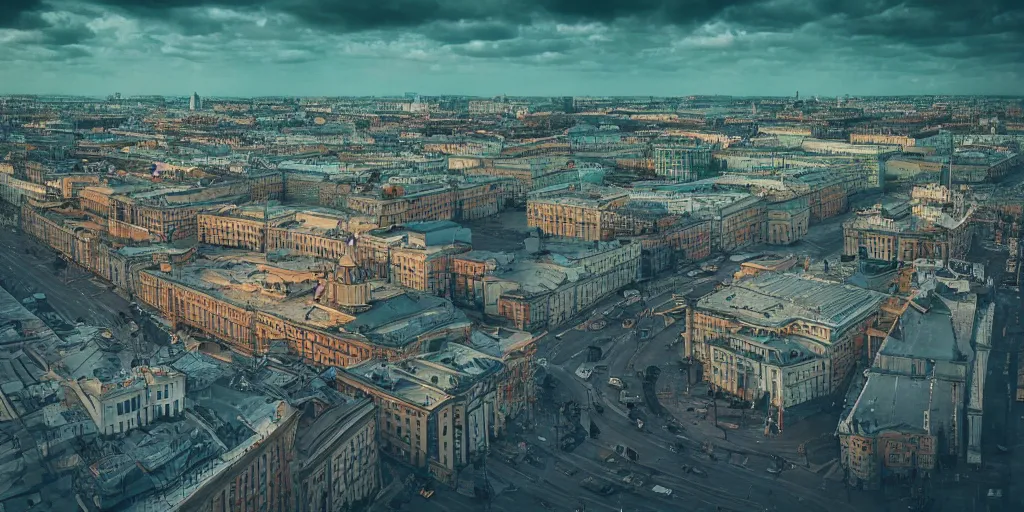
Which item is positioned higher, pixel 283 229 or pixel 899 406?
pixel 283 229

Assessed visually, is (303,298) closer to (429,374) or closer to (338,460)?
(429,374)

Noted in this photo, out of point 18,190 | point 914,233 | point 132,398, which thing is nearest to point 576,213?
point 914,233

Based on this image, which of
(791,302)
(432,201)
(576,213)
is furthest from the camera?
(432,201)

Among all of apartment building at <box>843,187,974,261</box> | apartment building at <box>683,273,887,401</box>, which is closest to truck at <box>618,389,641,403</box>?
apartment building at <box>683,273,887,401</box>

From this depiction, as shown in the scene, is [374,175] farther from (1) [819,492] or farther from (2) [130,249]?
(1) [819,492]

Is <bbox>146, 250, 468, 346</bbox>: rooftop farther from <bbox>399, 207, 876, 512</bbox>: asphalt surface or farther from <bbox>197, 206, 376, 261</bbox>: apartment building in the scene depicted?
<bbox>399, 207, 876, 512</bbox>: asphalt surface

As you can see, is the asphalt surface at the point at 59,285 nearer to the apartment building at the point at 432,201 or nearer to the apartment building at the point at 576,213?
the apartment building at the point at 432,201

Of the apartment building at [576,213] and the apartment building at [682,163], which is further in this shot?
the apartment building at [682,163]

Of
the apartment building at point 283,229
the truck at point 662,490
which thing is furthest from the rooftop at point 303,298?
the truck at point 662,490
